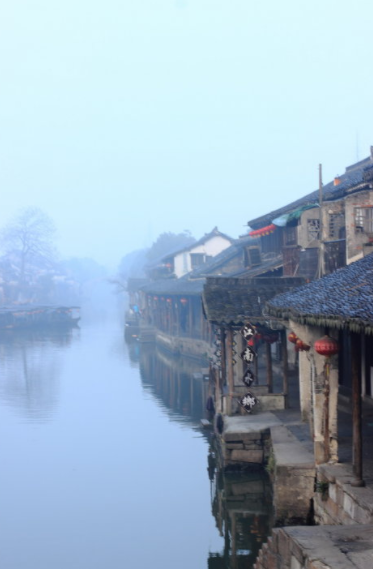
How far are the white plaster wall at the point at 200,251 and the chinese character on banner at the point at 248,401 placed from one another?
3656cm

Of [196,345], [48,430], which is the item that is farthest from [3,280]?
[48,430]

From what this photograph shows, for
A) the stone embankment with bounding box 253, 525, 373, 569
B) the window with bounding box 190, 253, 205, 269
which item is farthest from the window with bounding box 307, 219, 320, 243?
the window with bounding box 190, 253, 205, 269

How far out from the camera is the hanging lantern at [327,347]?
35.0 feet

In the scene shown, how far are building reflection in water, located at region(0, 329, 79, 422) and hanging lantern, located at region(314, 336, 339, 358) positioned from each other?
49.2 feet

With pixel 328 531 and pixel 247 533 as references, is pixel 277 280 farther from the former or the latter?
pixel 328 531

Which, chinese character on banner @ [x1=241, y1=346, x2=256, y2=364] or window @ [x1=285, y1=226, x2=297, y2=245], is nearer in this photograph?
chinese character on banner @ [x1=241, y1=346, x2=256, y2=364]

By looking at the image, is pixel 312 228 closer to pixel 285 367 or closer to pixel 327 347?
pixel 285 367

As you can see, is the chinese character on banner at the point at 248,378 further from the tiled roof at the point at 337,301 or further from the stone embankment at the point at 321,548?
the stone embankment at the point at 321,548

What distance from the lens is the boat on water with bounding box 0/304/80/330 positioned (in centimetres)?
6034

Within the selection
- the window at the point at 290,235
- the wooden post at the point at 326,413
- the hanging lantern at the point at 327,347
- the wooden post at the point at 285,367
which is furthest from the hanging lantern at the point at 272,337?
the window at the point at 290,235

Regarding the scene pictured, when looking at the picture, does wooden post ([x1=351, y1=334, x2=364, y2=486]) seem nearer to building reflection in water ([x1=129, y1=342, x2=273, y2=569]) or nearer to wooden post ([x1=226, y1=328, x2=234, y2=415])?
building reflection in water ([x1=129, y1=342, x2=273, y2=569])

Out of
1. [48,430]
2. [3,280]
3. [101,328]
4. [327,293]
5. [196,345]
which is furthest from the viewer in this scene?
[3,280]

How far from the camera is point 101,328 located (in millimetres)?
61375

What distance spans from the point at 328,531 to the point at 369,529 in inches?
19.2
